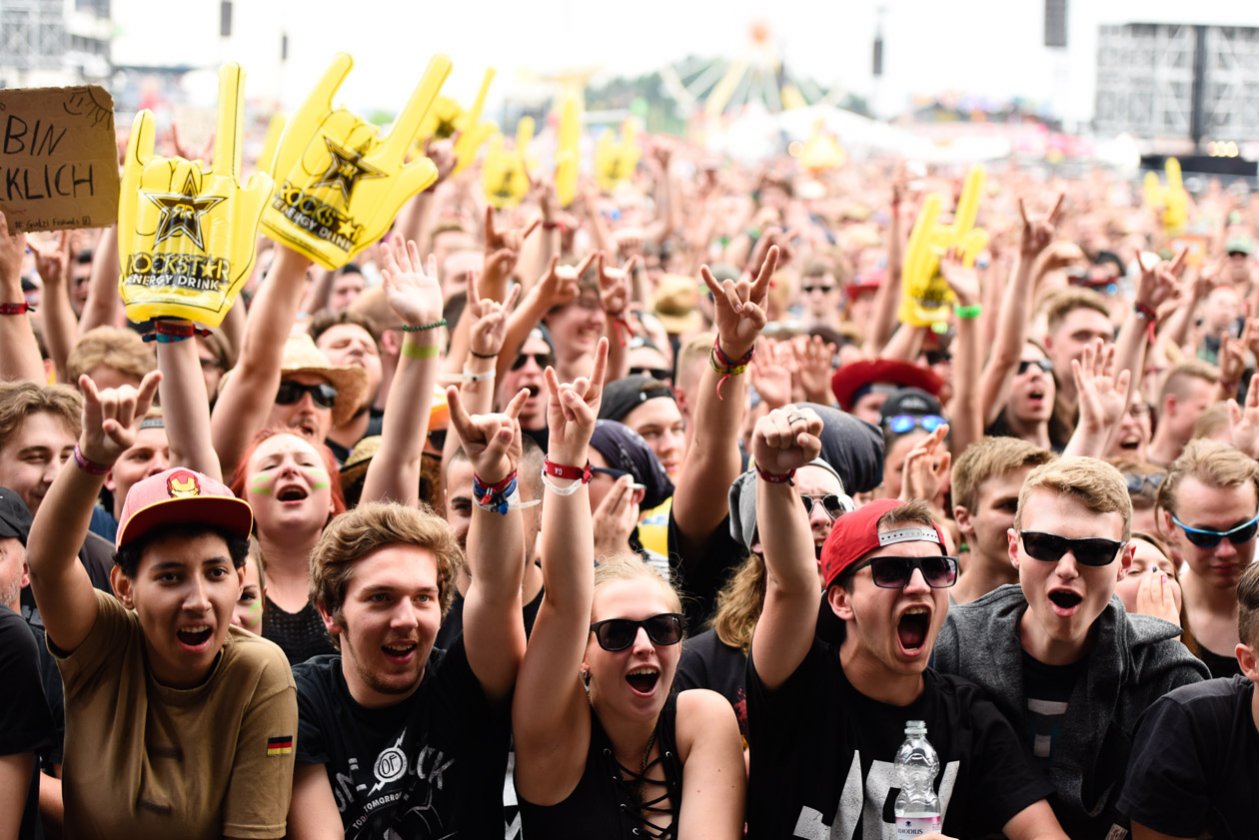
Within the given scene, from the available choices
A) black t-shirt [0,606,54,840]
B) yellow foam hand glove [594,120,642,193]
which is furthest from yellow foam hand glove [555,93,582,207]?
black t-shirt [0,606,54,840]

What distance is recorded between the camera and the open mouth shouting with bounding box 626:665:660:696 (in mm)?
3158

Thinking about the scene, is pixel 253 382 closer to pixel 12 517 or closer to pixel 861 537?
pixel 12 517

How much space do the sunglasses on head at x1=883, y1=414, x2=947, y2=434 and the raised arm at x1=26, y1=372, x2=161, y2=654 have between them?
10.1ft

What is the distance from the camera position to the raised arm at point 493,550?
3008 millimetres

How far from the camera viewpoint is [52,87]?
3.94 meters

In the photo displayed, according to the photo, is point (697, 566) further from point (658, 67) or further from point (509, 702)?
point (658, 67)

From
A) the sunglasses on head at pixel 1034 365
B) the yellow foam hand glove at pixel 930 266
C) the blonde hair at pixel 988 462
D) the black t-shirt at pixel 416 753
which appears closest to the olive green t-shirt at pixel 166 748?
the black t-shirt at pixel 416 753

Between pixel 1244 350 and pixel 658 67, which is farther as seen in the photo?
pixel 658 67

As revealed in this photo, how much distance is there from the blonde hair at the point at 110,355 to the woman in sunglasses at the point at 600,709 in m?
2.20

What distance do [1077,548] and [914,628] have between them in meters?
0.46

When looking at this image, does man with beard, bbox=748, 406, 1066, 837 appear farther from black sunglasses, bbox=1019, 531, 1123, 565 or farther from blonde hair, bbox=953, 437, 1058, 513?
blonde hair, bbox=953, 437, 1058, 513

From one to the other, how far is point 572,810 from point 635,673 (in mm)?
305

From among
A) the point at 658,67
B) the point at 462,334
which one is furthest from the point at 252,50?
the point at 462,334

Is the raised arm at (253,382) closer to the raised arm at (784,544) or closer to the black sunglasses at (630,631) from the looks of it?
the black sunglasses at (630,631)
